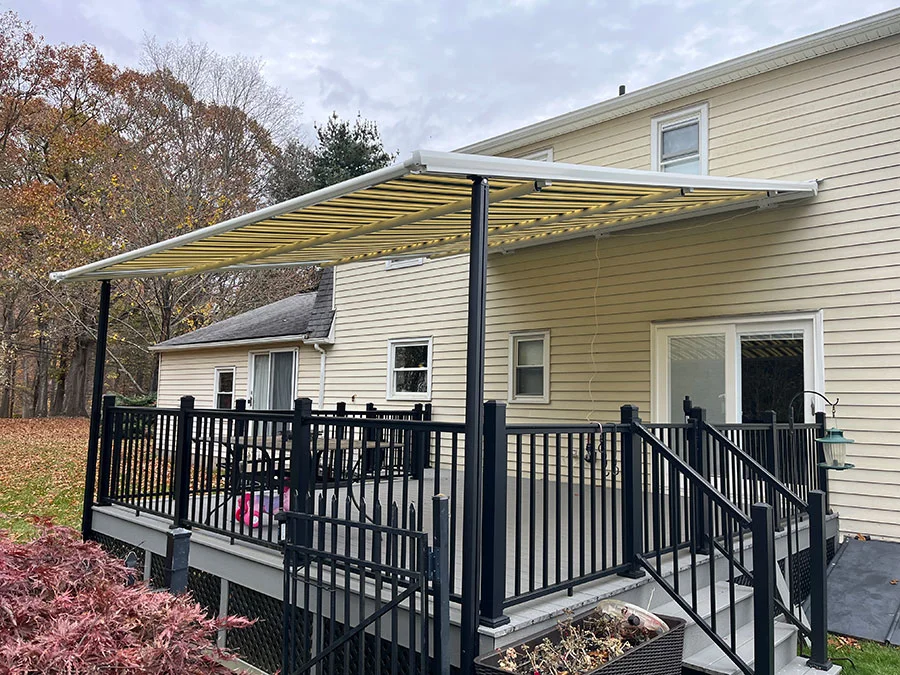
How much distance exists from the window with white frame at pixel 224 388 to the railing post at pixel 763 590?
13459 millimetres

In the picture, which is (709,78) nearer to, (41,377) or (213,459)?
(213,459)

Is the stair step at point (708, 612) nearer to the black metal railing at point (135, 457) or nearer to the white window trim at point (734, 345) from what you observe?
the white window trim at point (734, 345)

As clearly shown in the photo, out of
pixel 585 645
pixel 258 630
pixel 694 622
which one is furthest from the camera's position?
pixel 258 630

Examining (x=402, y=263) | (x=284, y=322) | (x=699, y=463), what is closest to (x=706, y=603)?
(x=699, y=463)

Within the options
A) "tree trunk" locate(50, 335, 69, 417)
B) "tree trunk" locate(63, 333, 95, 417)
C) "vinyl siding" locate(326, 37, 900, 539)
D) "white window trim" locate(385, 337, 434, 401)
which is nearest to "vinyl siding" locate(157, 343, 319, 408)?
"white window trim" locate(385, 337, 434, 401)

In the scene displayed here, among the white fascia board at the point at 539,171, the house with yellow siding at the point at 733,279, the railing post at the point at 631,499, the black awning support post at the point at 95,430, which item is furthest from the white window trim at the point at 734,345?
the black awning support post at the point at 95,430

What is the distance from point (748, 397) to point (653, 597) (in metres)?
3.40

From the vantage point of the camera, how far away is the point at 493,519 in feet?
10.2

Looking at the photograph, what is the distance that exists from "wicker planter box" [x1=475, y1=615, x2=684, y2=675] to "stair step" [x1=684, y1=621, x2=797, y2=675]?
1.56ft

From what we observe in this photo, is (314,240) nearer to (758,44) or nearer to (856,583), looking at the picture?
(856,583)

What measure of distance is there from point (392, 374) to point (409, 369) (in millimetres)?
460

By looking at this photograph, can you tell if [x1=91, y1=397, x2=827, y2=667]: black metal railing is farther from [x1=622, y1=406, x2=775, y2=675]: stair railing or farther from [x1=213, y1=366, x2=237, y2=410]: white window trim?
[x1=213, y1=366, x2=237, y2=410]: white window trim

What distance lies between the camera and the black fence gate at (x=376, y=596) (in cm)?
288

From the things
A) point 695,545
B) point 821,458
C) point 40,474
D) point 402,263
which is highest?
point 402,263
